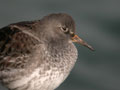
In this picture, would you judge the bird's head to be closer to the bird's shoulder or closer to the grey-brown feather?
the grey-brown feather

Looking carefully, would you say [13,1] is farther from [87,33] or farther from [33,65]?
[33,65]

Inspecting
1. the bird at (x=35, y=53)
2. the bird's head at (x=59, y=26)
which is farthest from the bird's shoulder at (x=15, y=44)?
the bird's head at (x=59, y=26)

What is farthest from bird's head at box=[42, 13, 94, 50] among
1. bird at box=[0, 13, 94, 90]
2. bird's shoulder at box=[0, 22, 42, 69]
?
bird's shoulder at box=[0, 22, 42, 69]

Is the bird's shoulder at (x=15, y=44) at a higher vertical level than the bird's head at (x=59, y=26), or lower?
lower

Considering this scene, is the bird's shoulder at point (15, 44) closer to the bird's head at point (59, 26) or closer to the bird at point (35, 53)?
the bird at point (35, 53)

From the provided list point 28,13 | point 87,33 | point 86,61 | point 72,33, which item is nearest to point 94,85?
point 86,61

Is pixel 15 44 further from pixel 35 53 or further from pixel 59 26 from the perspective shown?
pixel 59 26

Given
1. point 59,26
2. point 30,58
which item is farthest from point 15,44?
point 59,26
